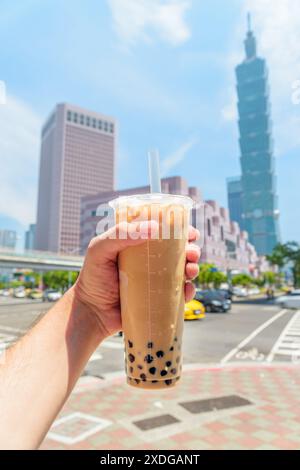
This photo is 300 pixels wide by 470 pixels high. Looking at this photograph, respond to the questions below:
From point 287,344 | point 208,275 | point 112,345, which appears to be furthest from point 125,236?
point 208,275

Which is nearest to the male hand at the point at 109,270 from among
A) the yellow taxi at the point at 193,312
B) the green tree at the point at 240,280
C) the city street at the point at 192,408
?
the city street at the point at 192,408

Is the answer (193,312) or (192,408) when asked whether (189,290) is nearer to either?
(192,408)

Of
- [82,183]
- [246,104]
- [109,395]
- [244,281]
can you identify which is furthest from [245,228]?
[109,395]

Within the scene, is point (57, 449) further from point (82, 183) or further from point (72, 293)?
point (82, 183)

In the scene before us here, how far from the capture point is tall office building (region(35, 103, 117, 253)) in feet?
371

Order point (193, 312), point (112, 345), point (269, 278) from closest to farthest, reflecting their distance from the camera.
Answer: point (112, 345), point (193, 312), point (269, 278)

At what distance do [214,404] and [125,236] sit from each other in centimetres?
450

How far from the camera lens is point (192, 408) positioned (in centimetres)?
468

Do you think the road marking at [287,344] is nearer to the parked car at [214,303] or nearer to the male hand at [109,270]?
the male hand at [109,270]

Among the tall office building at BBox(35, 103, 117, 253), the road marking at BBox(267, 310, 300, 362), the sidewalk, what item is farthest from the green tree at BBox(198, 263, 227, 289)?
the tall office building at BBox(35, 103, 117, 253)

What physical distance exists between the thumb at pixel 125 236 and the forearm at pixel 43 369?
344 millimetres

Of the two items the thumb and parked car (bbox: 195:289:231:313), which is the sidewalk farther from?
parked car (bbox: 195:289:231:313)

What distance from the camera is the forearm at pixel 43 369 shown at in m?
1.15

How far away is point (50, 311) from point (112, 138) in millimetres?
117164
